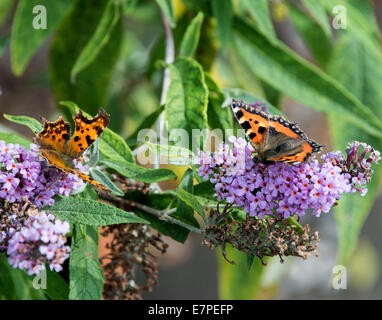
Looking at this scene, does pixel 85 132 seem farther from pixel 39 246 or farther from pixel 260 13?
pixel 260 13

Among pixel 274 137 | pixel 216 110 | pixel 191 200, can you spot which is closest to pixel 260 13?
pixel 216 110

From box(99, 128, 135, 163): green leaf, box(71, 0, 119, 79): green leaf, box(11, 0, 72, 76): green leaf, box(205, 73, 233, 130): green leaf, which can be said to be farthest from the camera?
box(11, 0, 72, 76): green leaf

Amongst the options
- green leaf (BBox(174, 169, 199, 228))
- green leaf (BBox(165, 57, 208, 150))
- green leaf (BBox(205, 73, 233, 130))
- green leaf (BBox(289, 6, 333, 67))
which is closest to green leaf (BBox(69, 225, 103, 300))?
green leaf (BBox(174, 169, 199, 228))

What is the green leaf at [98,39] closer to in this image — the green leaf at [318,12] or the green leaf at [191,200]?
the green leaf at [318,12]

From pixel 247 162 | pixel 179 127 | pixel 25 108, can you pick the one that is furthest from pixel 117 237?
pixel 25 108

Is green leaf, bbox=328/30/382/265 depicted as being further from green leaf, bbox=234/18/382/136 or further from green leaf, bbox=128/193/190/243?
green leaf, bbox=128/193/190/243

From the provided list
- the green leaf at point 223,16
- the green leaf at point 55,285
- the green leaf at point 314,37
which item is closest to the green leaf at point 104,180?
the green leaf at point 55,285

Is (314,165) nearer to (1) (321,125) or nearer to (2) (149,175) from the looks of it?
(2) (149,175)

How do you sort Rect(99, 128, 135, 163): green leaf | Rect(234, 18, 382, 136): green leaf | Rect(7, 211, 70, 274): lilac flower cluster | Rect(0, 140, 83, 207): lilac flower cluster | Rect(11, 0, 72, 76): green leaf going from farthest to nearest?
1. Rect(11, 0, 72, 76): green leaf
2. Rect(234, 18, 382, 136): green leaf
3. Rect(99, 128, 135, 163): green leaf
4. Rect(0, 140, 83, 207): lilac flower cluster
5. Rect(7, 211, 70, 274): lilac flower cluster
